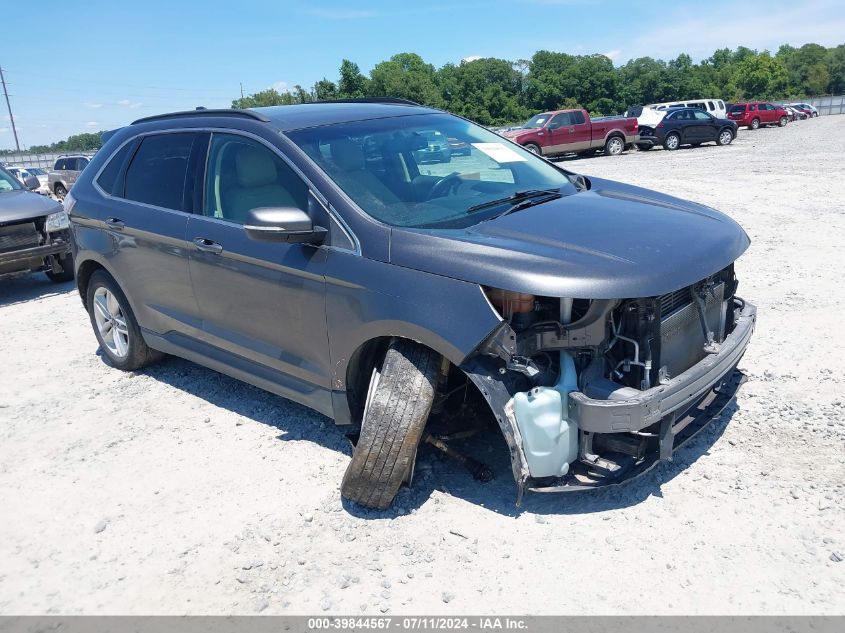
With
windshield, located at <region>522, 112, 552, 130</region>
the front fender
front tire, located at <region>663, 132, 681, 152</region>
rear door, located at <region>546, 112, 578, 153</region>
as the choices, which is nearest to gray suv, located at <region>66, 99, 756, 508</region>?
the front fender

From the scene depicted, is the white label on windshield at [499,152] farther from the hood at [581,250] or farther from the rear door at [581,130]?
the rear door at [581,130]

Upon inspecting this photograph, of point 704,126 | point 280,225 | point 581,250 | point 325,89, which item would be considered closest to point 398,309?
point 280,225

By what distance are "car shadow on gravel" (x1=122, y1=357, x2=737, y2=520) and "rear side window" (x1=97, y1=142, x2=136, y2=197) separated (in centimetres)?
180

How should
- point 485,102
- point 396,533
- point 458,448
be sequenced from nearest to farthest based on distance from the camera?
1. point 396,533
2. point 458,448
3. point 485,102

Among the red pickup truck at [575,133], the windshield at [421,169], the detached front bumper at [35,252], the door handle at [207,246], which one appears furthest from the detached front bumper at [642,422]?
the red pickup truck at [575,133]

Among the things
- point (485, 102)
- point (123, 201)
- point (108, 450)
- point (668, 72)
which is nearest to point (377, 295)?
point (108, 450)

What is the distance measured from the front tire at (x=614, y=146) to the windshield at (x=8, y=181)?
21573mm

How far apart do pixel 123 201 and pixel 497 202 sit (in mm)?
2894

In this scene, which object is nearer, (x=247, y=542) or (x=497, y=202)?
(x=247, y=542)

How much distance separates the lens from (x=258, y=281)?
395cm

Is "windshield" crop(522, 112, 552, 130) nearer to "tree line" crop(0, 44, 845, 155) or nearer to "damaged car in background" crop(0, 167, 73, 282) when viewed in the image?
"damaged car in background" crop(0, 167, 73, 282)

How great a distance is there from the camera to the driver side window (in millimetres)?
3854

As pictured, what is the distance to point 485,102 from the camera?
7894 centimetres

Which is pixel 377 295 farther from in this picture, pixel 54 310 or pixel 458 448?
pixel 54 310
